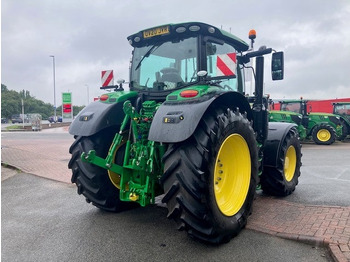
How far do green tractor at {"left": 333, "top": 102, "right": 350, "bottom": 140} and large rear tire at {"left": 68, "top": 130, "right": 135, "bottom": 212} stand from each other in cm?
1547

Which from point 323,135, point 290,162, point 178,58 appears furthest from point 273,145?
point 323,135

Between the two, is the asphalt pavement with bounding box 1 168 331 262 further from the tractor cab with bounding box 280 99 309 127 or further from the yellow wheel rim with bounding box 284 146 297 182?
the tractor cab with bounding box 280 99 309 127

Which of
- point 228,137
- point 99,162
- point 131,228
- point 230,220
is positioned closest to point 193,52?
point 228,137

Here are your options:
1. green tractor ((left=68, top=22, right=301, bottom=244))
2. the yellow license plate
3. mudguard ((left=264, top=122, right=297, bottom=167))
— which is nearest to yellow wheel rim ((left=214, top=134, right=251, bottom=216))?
green tractor ((left=68, top=22, right=301, bottom=244))

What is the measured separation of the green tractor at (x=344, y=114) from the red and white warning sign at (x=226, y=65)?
15.1 metres

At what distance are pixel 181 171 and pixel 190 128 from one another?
17.1 inches

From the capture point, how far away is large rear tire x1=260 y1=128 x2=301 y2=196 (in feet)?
15.9

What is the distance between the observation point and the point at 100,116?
3867 mm

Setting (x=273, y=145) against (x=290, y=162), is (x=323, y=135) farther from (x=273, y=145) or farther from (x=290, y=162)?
(x=273, y=145)

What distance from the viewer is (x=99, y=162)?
348 centimetres

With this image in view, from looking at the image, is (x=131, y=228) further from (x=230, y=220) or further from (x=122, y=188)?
(x=230, y=220)

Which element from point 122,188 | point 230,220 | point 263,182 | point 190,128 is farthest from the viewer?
point 263,182

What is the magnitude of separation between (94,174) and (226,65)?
2.17m

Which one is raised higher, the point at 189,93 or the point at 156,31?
the point at 156,31
